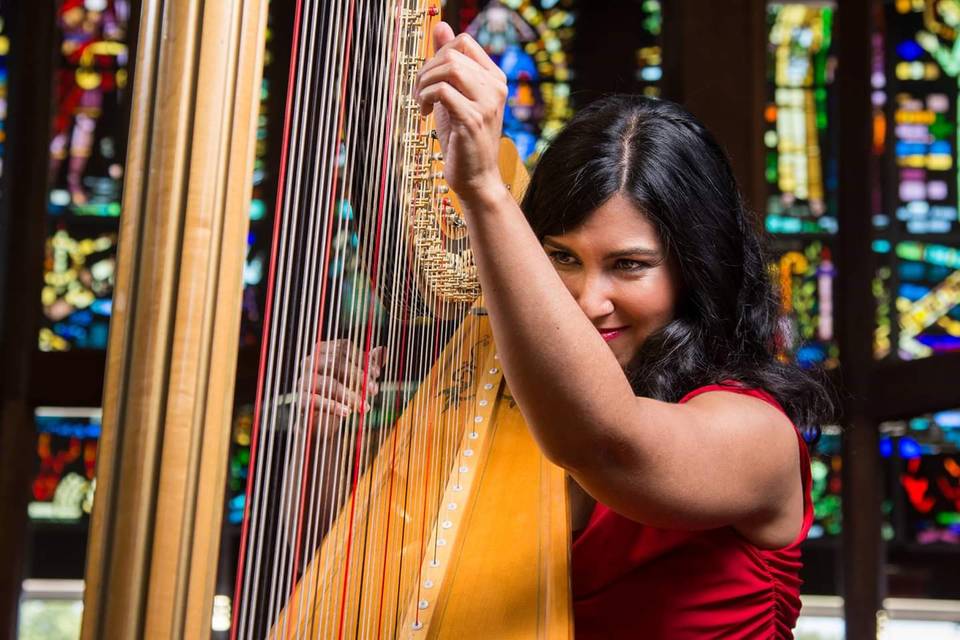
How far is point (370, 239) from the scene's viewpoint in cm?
111

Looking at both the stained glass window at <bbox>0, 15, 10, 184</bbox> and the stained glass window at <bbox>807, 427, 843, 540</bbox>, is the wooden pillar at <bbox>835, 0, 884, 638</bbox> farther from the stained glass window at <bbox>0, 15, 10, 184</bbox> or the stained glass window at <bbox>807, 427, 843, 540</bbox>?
the stained glass window at <bbox>0, 15, 10, 184</bbox>

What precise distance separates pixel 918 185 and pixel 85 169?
11.0 ft

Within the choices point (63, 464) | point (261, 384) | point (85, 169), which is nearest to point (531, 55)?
point (85, 169)

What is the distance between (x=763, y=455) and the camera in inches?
45.1

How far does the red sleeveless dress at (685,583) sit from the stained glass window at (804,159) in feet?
11.9

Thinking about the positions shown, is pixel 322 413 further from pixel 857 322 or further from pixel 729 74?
pixel 857 322

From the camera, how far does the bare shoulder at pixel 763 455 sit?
111 centimetres

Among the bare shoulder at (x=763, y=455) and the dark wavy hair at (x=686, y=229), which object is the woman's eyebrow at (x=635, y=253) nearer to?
the dark wavy hair at (x=686, y=229)

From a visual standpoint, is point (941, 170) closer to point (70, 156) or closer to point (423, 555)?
point (70, 156)

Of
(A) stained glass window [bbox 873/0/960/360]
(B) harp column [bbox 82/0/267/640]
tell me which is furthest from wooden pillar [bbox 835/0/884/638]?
(B) harp column [bbox 82/0/267/640]

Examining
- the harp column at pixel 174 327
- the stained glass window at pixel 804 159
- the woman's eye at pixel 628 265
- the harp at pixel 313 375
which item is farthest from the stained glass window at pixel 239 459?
the harp column at pixel 174 327

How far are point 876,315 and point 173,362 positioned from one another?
4438 millimetres

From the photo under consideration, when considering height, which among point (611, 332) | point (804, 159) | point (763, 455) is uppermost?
point (804, 159)

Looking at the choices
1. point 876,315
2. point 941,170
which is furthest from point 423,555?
point 941,170
